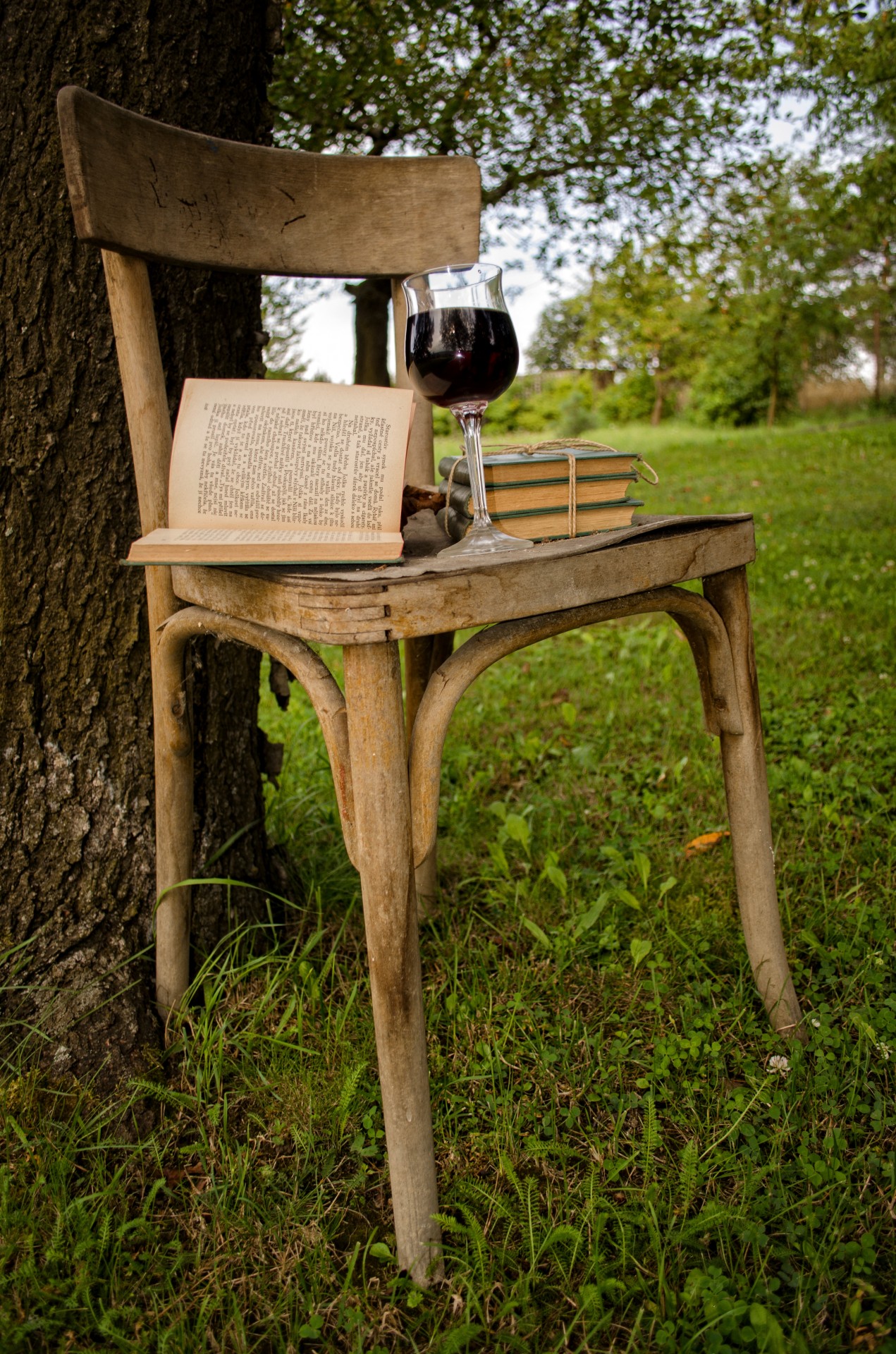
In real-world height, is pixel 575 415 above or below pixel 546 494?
above

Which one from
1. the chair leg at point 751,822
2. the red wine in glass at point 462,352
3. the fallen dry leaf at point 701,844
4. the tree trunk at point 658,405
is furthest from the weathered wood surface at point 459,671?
the tree trunk at point 658,405

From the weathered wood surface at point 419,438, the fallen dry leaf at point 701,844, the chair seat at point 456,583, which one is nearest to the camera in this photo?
the chair seat at point 456,583

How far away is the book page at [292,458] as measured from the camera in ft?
3.28

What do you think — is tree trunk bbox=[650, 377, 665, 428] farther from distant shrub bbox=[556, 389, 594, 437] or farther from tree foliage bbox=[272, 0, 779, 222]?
tree foliage bbox=[272, 0, 779, 222]

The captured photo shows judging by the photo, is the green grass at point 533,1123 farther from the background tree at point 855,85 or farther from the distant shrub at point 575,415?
the distant shrub at point 575,415

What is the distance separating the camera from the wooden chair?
35.0 inches

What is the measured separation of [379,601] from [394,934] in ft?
1.20

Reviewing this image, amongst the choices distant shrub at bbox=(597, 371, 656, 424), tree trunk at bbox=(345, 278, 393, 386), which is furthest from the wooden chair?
distant shrub at bbox=(597, 371, 656, 424)

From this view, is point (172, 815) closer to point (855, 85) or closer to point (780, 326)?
point (855, 85)

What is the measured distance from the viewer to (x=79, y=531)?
53.8 inches

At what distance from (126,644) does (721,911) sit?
45.5 inches

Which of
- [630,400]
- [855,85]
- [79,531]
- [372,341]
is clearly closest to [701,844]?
[79,531]

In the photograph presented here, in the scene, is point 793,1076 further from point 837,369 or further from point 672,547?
point 837,369

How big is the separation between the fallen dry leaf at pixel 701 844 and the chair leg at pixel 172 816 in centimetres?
103
